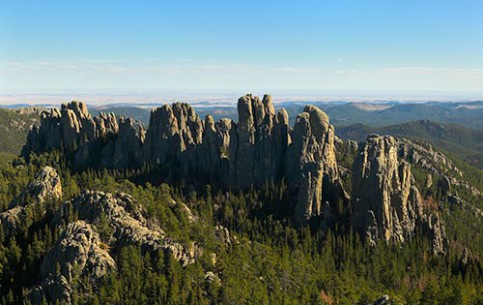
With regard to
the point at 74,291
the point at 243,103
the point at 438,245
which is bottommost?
the point at 438,245

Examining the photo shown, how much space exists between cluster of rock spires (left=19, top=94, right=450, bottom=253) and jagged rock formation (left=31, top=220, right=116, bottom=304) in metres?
66.3

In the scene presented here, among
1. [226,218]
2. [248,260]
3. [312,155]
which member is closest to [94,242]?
[248,260]

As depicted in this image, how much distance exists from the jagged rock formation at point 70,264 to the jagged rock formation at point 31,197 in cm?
2328

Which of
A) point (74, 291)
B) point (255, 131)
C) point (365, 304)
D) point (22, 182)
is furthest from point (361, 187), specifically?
point (22, 182)

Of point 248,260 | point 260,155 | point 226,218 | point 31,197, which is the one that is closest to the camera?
point 248,260

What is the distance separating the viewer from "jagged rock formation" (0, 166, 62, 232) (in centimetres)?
9356

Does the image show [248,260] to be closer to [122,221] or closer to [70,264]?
[122,221]

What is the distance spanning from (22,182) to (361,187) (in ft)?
339

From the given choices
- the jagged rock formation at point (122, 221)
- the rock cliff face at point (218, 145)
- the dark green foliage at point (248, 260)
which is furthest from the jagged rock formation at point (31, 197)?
the rock cliff face at point (218, 145)

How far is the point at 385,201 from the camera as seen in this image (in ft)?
388

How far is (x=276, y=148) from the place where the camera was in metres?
143

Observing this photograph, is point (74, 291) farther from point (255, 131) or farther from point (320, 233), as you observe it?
point (255, 131)

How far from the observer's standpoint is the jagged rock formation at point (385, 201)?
119 meters

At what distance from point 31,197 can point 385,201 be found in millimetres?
→ 90268
